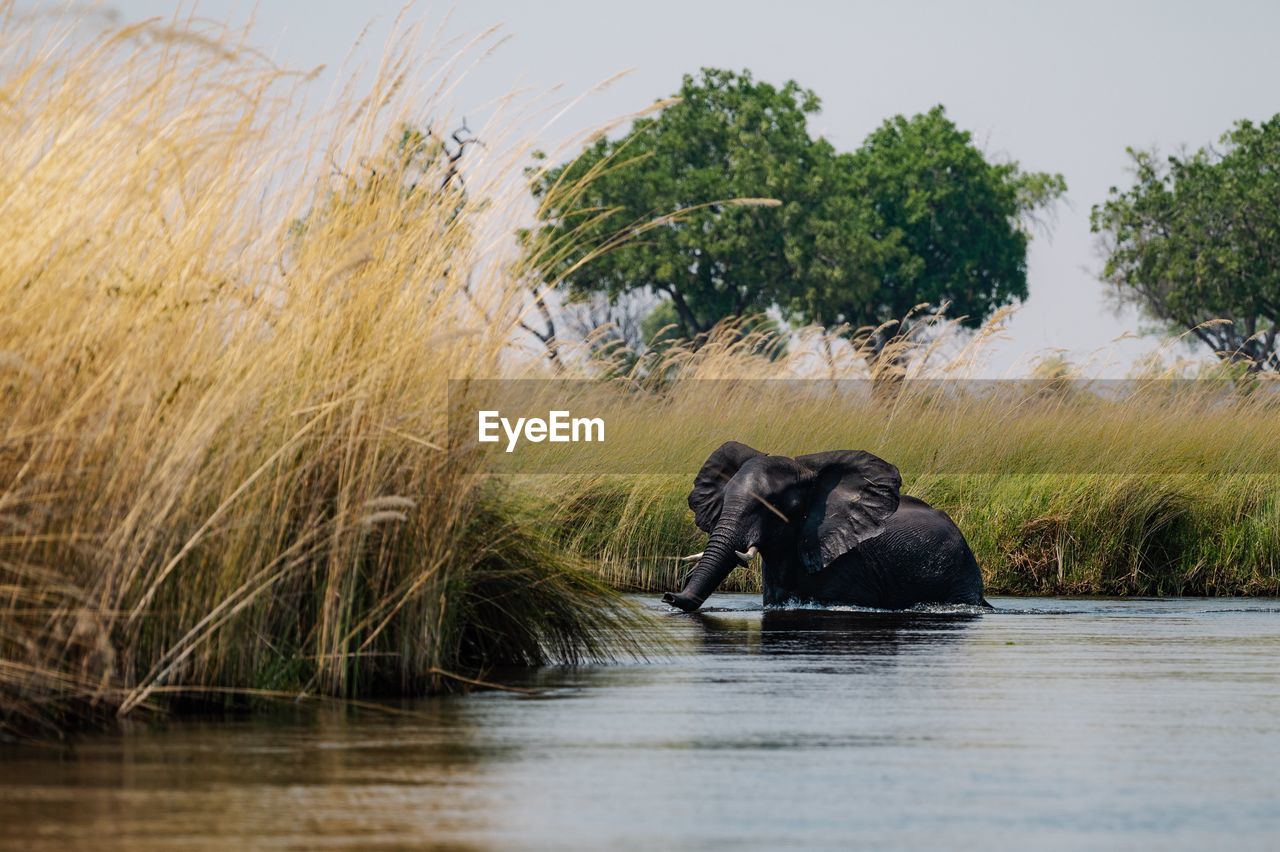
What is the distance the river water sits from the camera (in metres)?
4.58

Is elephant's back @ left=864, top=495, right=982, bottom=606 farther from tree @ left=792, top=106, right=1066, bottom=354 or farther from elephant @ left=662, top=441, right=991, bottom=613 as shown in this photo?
tree @ left=792, top=106, right=1066, bottom=354

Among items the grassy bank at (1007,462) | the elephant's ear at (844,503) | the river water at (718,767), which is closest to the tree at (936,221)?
the grassy bank at (1007,462)

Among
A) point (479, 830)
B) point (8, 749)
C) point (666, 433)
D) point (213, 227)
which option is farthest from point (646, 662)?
point (666, 433)

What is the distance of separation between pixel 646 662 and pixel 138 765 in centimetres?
328

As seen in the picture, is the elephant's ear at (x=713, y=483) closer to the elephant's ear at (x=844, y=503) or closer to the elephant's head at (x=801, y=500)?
the elephant's head at (x=801, y=500)

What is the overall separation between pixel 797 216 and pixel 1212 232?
9.76m

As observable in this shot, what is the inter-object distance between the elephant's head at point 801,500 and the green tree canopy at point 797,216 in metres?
36.3

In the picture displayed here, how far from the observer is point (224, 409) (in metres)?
6.11

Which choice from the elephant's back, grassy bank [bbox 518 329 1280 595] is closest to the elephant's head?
the elephant's back

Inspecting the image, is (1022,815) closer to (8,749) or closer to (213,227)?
(8,749)

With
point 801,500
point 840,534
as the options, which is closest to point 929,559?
point 840,534

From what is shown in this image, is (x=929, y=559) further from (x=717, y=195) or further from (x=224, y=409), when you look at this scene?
(x=717, y=195)

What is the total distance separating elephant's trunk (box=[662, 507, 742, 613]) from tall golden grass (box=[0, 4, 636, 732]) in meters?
4.42

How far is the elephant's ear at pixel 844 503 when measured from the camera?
508 inches
